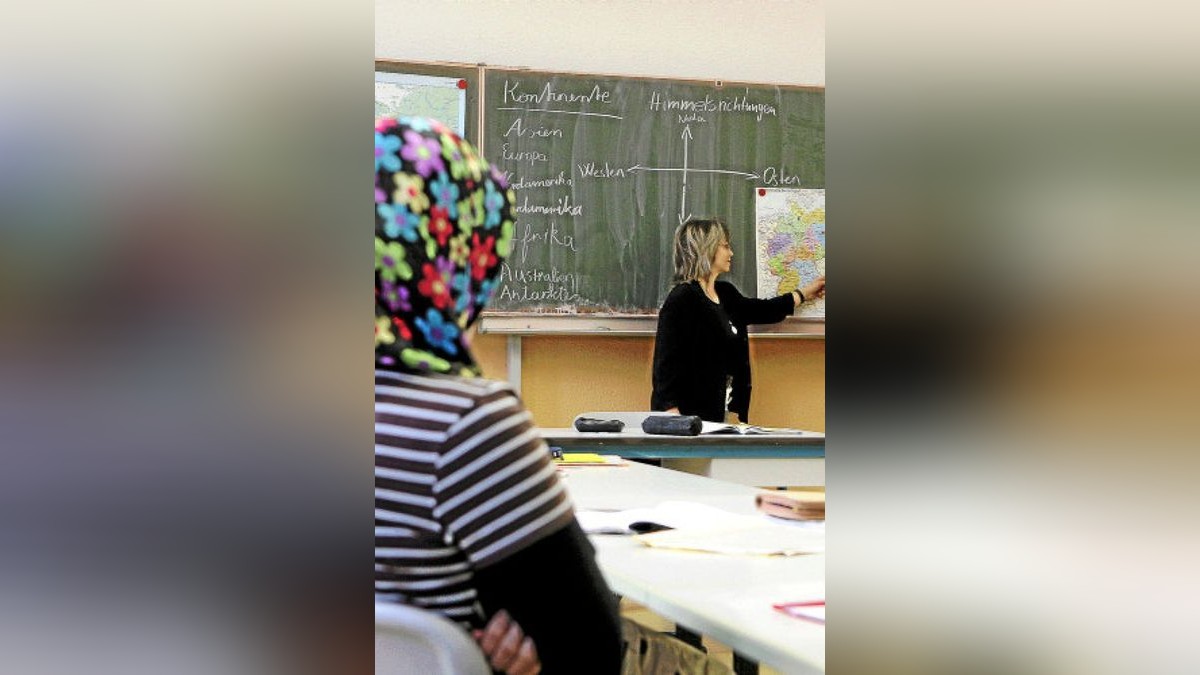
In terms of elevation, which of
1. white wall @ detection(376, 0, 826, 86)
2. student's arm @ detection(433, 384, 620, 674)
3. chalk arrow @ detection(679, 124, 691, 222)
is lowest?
student's arm @ detection(433, 384, 620, 674)

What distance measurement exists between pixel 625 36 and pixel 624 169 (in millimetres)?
563

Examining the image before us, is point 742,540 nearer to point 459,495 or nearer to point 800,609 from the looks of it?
point 800,609

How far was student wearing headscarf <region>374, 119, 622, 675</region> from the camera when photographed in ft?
2.00

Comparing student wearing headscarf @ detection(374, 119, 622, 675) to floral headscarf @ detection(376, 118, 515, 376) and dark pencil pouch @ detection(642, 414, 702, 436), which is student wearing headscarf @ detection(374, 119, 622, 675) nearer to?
floral headscarf @ detection(376, 118, 515, 376)

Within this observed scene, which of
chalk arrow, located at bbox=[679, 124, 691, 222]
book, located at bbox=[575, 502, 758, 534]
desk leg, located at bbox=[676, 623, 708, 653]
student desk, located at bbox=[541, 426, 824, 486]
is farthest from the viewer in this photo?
chalk arrow, located at bbox=[679, 124, 691, 222]

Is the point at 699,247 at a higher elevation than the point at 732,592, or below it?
higher

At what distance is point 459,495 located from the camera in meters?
0.70

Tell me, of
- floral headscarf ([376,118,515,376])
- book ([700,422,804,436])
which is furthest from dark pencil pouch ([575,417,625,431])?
floral headscarf ([376,118,515,376])

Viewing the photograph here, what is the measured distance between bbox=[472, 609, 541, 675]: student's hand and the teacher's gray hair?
322 cm

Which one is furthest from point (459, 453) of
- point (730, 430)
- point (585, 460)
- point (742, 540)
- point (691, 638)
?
point (730, 430)
